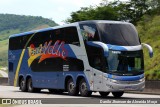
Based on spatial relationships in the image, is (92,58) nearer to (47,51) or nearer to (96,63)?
(96,63)

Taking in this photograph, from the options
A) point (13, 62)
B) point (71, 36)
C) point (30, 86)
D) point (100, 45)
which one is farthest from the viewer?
point (13, 62)

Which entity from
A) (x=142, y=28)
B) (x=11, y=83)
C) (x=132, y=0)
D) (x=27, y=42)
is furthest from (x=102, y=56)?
(x=132, y=0)

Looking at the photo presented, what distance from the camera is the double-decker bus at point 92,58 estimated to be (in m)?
22.8

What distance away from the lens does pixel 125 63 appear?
23000mm

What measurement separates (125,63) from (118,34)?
153 centimetres

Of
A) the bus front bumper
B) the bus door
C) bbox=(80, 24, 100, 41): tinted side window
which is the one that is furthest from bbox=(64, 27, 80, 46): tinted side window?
the bus front bumper

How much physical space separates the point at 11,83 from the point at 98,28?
528 inches

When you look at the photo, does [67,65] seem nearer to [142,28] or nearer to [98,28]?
[98,28]

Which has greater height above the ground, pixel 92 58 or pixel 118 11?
pixel 118 11

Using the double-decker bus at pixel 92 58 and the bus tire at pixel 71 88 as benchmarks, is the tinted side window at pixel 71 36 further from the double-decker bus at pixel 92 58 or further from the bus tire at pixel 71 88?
the bus tire at pixel 71 88

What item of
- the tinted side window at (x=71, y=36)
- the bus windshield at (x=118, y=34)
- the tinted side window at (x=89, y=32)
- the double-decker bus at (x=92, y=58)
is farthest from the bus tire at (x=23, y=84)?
the bus windshield at (x=118, y=34)

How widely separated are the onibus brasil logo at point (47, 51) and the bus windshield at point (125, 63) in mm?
4132

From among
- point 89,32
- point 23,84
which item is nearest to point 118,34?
point 89,32

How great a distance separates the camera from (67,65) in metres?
26.2
